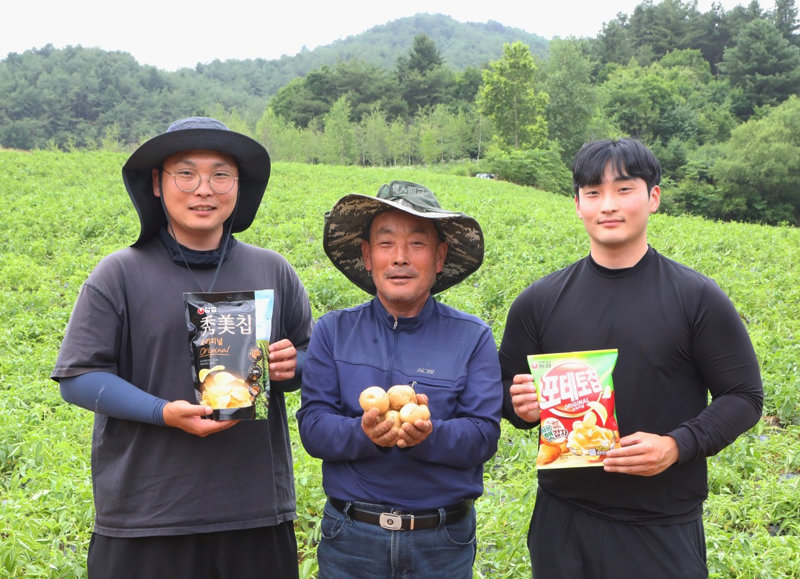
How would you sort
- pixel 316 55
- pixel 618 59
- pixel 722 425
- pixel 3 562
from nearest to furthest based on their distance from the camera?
pixel 722 425 < pixel 3 562 < pixel 618 59 < pixel 316 55

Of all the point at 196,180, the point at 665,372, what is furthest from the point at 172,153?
the point at 665,372

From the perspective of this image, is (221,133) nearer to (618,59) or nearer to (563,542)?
(563,542)

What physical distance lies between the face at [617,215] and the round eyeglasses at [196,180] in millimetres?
1214

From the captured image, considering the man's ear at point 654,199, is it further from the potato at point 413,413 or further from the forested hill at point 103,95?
the forested hill at point 103,95

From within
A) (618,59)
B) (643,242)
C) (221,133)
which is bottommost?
(643,242)

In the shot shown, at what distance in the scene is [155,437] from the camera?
222 cm

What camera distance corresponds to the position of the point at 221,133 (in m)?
2.35

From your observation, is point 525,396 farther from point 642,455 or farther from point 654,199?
point 654,199

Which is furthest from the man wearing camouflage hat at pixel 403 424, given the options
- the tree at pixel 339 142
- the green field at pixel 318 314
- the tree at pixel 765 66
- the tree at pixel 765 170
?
the tree at pixel 765 66

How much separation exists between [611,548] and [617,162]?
1.26 m

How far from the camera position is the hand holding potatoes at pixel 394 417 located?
1.95 metres

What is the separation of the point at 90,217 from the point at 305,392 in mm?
12640

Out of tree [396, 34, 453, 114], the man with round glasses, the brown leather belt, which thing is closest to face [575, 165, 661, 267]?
the brown leather belt

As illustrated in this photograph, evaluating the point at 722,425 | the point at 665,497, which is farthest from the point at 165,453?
the point at 722,425
